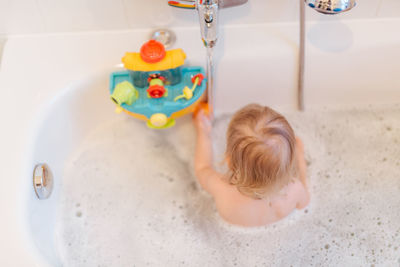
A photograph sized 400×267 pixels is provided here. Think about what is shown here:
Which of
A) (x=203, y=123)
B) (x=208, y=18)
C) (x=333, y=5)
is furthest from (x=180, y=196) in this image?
(x=333, y=5)

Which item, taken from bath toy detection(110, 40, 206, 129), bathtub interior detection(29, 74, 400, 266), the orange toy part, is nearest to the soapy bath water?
bathtub interior detection(29, 74, 400, 266)

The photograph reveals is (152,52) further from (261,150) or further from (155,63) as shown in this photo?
(261,150)

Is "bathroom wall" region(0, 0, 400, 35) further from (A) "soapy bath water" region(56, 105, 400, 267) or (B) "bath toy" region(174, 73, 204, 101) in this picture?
(A) "soapy bath water" region(56, 105, 400, 267)

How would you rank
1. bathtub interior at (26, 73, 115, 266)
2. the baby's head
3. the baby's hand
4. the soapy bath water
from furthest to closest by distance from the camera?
Answer: the baby's hand
the soapy bath water
bathtub interior at (26, 73, 115, 266)
the baby's head

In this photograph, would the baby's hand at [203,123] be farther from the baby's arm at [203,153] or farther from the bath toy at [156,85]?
the bath toy at [156,85]

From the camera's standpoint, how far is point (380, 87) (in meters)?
1.12

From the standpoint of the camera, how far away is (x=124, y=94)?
92 centimetres

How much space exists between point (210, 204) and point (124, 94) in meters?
0.38

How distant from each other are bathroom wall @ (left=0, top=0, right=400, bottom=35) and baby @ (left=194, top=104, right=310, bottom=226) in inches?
11.3

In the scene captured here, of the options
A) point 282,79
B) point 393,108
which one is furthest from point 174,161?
point 393,108

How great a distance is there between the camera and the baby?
2.54ft

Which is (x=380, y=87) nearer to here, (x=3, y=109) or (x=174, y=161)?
(x=174, y=161)

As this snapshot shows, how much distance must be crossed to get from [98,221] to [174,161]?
26 centimetres

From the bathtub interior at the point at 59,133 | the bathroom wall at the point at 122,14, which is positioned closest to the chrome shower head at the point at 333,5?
the bathroom wall at the point at 122,14
